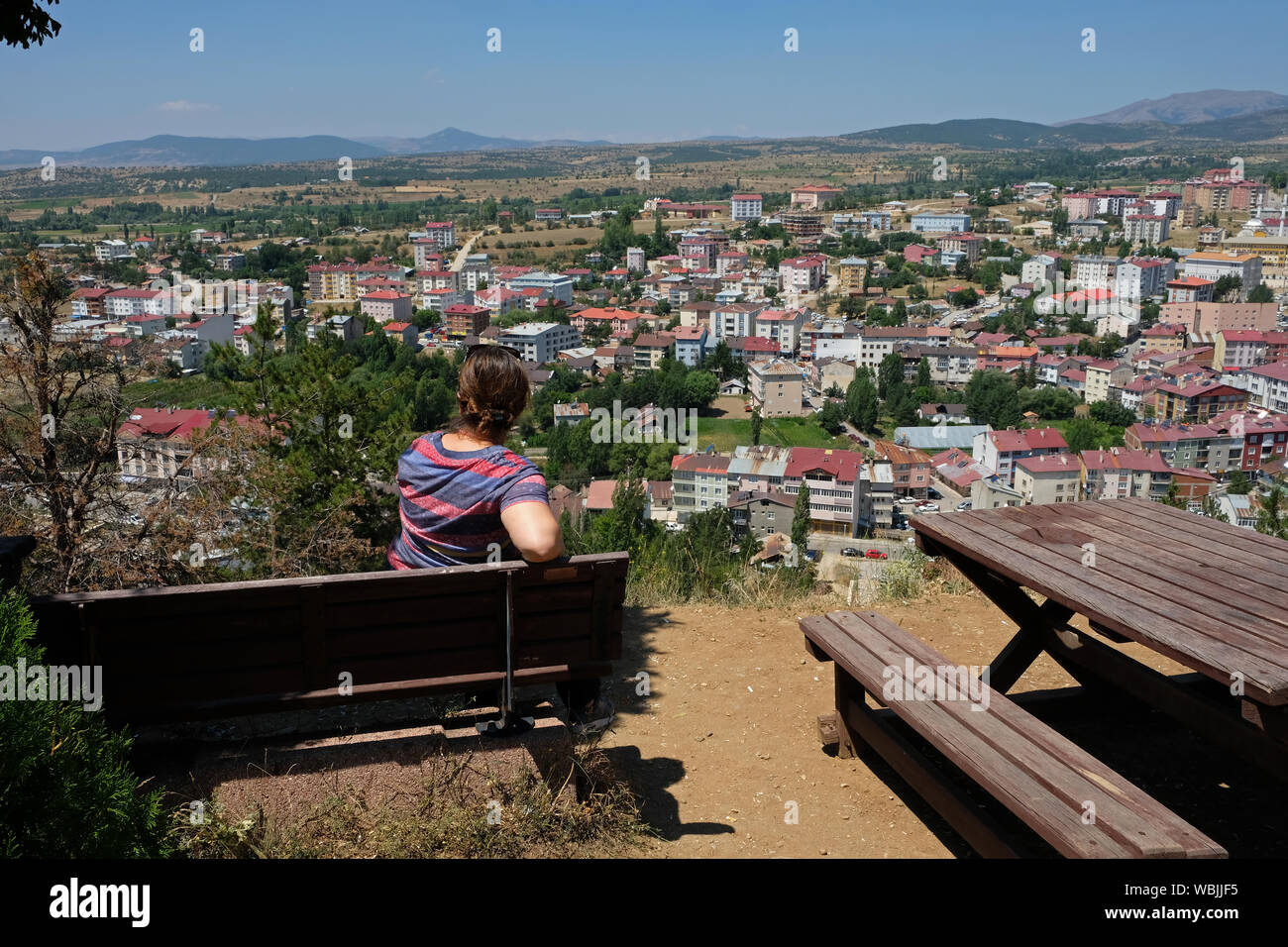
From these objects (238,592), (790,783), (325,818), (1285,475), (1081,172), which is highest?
(1081,172)

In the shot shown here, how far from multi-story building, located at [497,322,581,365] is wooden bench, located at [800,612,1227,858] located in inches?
1447

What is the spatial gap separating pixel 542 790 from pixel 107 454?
2.05 m

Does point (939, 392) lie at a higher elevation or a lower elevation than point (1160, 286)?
lower

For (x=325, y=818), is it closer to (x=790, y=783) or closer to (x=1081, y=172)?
(x=790, y=783)

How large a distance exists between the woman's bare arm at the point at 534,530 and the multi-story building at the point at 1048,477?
24100 millimetres

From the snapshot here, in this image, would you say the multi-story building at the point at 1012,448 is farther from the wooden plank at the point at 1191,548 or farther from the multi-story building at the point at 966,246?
the multi-story building at the point at 966,246

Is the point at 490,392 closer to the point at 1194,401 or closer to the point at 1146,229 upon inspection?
the point at 1194,401

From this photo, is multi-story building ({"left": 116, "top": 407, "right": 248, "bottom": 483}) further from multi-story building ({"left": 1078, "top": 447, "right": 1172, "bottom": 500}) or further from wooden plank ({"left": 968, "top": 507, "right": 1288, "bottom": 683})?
multi-story building ({"left": 1078, "top": 447, "right": 1172, "bottom": 500})

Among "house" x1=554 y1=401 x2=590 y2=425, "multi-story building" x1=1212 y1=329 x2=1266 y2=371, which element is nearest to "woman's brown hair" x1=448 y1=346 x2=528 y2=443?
"house" x1=554 y1=401 x2=590 y2=425

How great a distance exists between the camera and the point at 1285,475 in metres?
25.6

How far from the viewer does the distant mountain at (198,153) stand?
152625 millimetres

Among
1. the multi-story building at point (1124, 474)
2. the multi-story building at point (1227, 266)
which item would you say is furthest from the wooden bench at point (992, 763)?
the multi-story building at point (1227, 266)

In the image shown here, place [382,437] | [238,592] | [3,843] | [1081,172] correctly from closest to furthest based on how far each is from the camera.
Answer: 1. [3,843]
2. [238,592]
3. [382,437]
4. [1081,172]

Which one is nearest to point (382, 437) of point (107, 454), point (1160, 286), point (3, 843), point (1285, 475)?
point (107, 454)
